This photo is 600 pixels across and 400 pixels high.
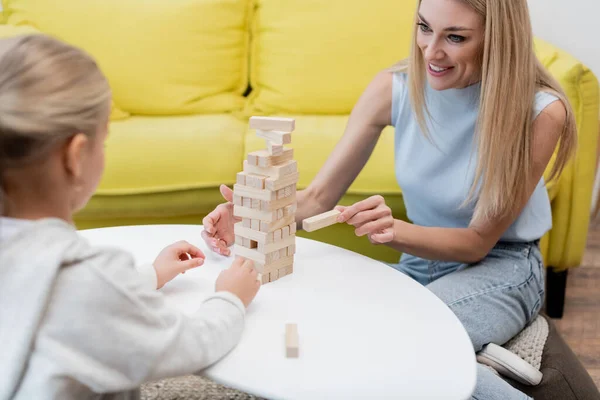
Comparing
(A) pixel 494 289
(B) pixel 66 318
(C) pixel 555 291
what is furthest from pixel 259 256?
(C) pixel 555 291

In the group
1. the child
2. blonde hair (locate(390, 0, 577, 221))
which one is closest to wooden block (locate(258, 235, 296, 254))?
the child

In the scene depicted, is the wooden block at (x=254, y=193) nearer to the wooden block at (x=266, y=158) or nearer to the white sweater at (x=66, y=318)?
the wooden block at (x=266, y=158)

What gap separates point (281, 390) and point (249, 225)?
0.33 meters

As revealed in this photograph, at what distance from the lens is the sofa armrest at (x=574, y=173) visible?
1979mm

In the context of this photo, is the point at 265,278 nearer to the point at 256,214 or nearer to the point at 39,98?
the point at 256,214

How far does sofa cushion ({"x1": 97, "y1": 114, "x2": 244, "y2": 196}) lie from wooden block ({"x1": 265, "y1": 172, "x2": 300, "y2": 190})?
959 millimetres

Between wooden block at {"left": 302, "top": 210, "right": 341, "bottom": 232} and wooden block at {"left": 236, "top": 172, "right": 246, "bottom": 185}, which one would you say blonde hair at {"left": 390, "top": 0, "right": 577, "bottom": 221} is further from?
Answer: wooden block at {"left": 236, "top": 172, "right": 246, "bottom": 185}

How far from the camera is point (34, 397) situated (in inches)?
31.5

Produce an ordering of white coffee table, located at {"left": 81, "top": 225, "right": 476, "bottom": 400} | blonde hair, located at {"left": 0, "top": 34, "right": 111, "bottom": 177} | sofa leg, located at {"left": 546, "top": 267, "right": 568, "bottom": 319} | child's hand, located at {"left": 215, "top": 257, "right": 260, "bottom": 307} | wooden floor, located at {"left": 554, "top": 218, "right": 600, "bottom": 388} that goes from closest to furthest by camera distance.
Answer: blonde hair, located at {"left": 0, "top": 34, "right": 111, "bottom": 177}, white coffee table, located at {"left": 81, "top": 225, "right": 476, "bottom": 400}, child's hand, located at {"left": 215, "top": 257, "right": 260, "bottom": 307}, wooden floor, located at {"left": 554, "top": 218, "right": 600, "bottom": 388}, sofa leg, located at {"left": 546, "top": 267, "right": 568, "bottom": 319}

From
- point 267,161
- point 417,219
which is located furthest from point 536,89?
point 267,161

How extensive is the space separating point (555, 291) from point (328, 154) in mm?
825

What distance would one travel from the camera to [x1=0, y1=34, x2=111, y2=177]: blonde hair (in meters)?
0.76

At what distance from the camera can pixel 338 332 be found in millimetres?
1014

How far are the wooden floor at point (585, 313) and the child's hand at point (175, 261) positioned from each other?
1.20m
